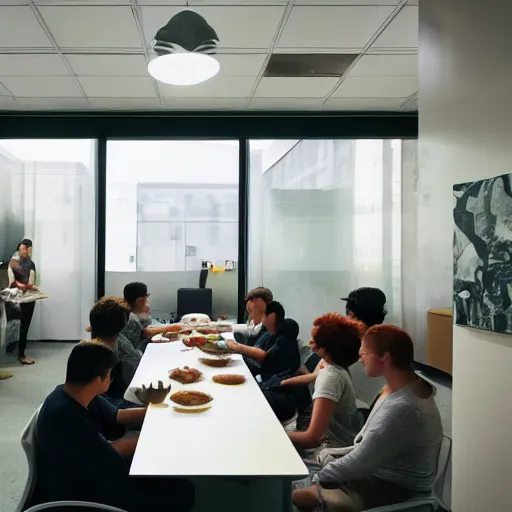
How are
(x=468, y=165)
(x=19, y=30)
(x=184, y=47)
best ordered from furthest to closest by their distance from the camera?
(x=19, y=30) → (x=184, y=47) → (x=468, y=165)

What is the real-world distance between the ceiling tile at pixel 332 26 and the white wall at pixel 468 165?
461 millimetres

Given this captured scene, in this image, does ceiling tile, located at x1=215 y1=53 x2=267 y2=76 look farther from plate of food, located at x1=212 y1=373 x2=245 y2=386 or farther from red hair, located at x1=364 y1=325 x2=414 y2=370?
red hair, located at x1=364 y1=325 x2=414 y2=370

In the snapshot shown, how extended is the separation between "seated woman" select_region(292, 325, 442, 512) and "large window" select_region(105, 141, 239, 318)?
134 inches

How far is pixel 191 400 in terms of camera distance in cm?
226

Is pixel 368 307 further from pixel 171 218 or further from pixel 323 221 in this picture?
pixel 171 218

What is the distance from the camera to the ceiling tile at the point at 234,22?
2.87 meters

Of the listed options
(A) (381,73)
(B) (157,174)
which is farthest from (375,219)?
(B) (157,174)

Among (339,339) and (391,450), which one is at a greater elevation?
(339,339)

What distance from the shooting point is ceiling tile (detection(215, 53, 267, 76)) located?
11.5ft

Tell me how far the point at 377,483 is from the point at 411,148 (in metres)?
3.96

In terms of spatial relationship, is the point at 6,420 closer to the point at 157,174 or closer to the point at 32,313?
the point at 32,313

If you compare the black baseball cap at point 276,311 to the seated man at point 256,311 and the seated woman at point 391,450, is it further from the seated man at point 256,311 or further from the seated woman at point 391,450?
the seated woman at point 391,450

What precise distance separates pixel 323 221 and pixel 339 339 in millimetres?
2994

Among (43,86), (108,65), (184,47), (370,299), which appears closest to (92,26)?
(108,65)
